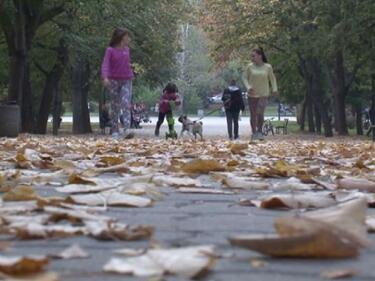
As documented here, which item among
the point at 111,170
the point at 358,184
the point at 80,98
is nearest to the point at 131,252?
the point at 358,184

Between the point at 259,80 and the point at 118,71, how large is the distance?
351 cm

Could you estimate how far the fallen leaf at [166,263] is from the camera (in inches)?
87.5

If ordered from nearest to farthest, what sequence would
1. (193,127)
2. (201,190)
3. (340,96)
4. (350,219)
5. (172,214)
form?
(350,219) < (172,214) < (201,190) < (193,127) < (340,96)

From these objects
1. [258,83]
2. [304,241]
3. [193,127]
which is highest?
[258,83]

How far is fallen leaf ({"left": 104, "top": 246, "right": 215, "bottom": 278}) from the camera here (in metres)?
2.22

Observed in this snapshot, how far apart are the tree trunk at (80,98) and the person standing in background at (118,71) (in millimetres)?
28338

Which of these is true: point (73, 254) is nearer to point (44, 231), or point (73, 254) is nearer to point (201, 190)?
point (44, 231)

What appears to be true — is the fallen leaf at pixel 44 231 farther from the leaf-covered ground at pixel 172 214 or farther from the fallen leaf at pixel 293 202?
the fallen leaf at pixel 293 202

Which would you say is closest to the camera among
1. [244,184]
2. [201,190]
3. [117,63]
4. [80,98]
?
[201,190]

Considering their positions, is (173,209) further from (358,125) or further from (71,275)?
(358,125)

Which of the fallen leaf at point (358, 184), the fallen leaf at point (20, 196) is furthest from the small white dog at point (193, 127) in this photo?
the fallen leaf at point (20, 196)

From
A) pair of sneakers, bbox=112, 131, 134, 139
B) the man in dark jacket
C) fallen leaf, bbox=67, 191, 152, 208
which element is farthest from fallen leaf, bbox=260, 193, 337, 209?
the man in dark jacket

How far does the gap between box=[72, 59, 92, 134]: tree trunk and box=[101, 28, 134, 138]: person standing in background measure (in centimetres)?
2834

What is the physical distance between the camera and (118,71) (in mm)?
14008
